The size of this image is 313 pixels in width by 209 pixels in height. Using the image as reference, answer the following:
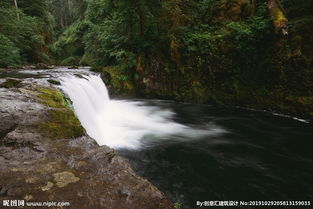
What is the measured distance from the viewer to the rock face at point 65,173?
1989 millimetres

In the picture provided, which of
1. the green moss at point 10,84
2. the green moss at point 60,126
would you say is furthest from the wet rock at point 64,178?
the green moss at point 10,84

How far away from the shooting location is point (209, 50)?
10.8 meters

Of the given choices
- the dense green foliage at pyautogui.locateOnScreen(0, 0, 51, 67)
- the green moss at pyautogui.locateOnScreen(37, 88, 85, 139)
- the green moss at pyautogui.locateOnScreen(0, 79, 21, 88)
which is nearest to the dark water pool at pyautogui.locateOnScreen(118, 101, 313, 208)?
the green moss at pyautogui.locateOnScreen(37, 88, 85, 139)

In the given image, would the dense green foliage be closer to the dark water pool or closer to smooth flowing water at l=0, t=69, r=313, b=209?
smooth flowing water at l=0, t=69, r=313, b=209

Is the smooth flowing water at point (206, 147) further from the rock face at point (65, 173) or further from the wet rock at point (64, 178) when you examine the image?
the wet rock at point (64, 178)

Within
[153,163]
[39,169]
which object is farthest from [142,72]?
[39,169]

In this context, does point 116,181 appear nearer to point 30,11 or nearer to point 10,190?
point 10,190

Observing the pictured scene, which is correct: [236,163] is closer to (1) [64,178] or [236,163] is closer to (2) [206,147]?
(2) [206,147]

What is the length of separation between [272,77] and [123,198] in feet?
30.0

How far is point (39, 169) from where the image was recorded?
2.33m

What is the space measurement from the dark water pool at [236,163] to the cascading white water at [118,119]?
60cm

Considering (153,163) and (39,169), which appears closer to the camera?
(39,169)

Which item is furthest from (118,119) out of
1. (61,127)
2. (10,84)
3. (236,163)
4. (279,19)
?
(279,19)

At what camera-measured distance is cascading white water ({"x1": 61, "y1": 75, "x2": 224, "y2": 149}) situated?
6848 millimetres
